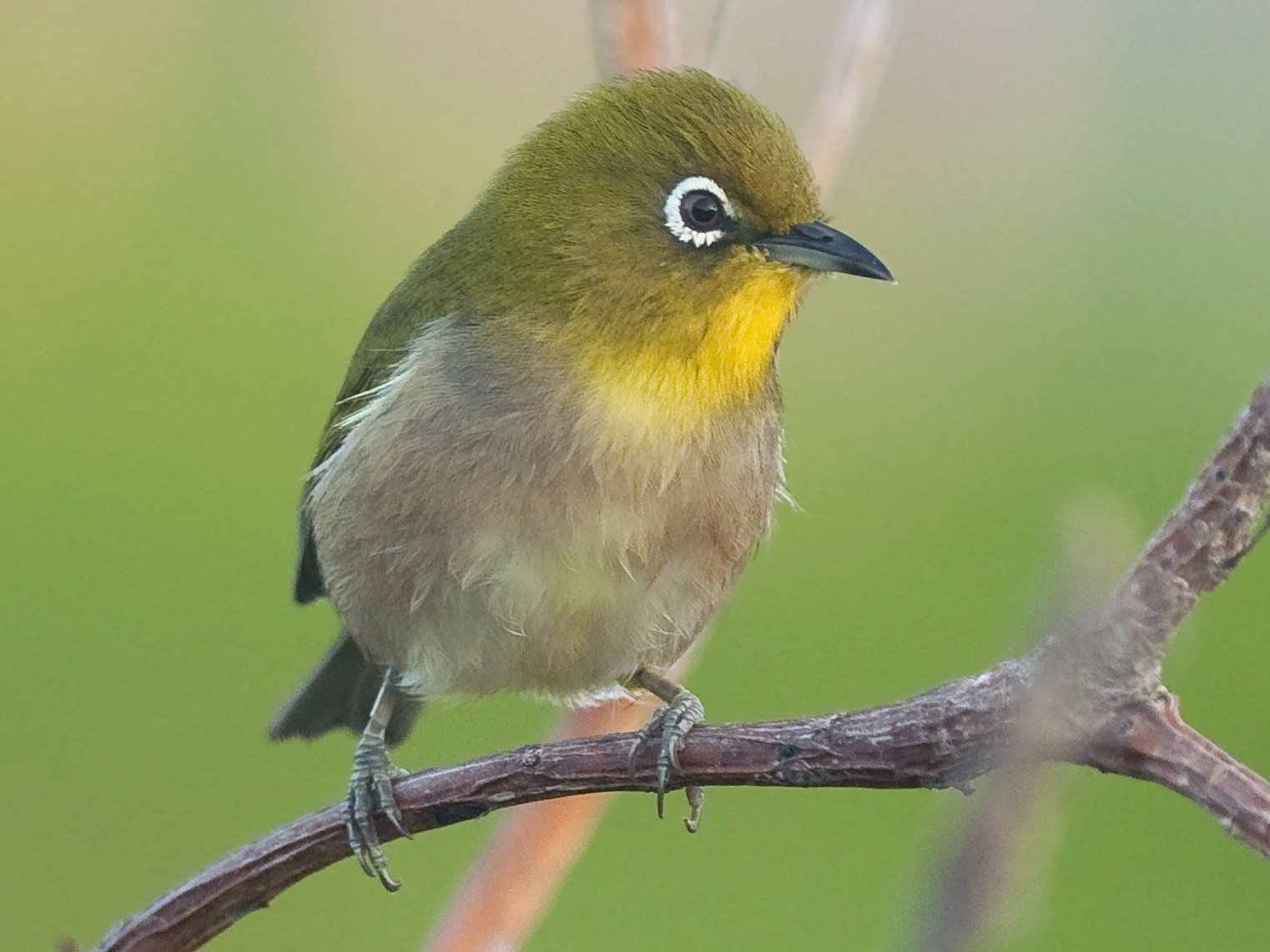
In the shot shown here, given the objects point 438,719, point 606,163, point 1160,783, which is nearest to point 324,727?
point 438,719

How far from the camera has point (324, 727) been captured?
2.48 metres

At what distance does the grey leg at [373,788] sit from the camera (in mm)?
1900

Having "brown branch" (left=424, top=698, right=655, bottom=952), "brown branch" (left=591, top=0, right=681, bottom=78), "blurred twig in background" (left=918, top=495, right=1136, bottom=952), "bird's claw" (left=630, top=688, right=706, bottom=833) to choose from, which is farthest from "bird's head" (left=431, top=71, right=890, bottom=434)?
"blurred twig in background" (left=918, top=495, right=1136, bottom=952)

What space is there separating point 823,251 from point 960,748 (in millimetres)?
931

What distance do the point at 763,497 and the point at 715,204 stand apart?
438mm

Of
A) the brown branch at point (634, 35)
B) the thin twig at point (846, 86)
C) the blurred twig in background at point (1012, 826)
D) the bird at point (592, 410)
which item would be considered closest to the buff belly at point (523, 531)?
the bird at point (592, 410)

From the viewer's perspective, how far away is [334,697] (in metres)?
2.51

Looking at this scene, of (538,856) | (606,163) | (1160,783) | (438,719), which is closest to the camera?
(1160,783)

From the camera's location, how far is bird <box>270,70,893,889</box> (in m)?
1.85

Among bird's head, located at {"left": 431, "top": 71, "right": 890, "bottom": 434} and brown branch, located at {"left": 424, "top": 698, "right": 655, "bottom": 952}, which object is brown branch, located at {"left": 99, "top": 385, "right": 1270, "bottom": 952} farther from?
bird's head, located at {"left": 431, "top": 71, "right": 890, "bottom": 434}

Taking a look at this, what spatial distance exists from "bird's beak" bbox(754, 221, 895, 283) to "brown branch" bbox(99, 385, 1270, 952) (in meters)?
0.66

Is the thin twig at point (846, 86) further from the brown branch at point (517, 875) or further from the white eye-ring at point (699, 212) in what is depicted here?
the brown branch at point (517, 875)

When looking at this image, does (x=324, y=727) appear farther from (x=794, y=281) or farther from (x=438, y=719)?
(x=794, y=281)

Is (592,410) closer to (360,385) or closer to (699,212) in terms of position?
(699,212)
